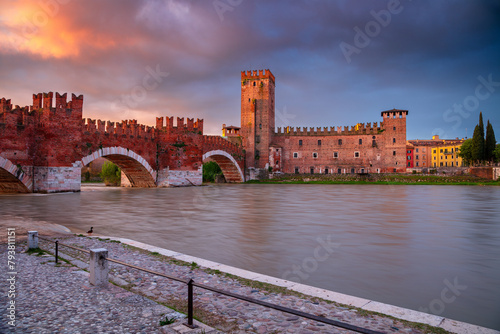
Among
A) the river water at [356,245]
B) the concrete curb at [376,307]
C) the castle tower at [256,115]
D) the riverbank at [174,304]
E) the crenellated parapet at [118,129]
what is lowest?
the river water at [356,245]

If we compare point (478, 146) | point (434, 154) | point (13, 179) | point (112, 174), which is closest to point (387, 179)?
point (478, 146)

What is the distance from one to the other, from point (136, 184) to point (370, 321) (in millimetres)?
35941

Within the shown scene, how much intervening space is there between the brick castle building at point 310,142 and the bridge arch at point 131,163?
24.6m

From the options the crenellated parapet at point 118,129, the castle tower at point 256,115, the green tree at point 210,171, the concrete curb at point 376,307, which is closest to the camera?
the concrete curb at point 376,307

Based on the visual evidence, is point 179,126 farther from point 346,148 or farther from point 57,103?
point 346,148

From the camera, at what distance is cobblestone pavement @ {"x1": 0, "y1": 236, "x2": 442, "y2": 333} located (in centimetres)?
359

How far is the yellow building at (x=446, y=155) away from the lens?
8788cm

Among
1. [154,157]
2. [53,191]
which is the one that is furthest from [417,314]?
[154,157]

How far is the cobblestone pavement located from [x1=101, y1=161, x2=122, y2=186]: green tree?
120 feet

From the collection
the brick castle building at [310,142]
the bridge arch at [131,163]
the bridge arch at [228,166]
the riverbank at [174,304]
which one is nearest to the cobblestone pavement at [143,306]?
the riverbank at [174,304]

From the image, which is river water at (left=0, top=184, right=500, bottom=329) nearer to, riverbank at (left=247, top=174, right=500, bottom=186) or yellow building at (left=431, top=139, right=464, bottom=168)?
riverbank at (left=247, top=174, right=500, bottom=186)

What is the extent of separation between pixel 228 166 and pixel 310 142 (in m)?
19.5

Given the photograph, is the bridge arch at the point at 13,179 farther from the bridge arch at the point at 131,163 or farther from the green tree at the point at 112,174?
the green tree at the point at 112,174

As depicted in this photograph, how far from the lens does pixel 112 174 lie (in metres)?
40.5
